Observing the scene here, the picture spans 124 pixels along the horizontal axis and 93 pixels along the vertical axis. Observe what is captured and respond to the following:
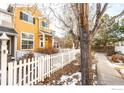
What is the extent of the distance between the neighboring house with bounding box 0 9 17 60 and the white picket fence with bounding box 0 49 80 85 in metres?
0.14

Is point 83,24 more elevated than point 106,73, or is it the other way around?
point 83,24

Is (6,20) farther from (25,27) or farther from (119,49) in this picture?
(119,49)

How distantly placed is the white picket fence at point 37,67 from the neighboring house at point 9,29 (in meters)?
0.14

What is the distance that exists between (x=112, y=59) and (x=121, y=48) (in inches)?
6.2

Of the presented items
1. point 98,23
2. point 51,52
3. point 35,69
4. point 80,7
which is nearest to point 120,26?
point 98,23

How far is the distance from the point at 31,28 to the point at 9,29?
9.3 inches

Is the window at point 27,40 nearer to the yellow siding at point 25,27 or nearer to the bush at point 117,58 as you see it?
the yellow siding at point 25,27

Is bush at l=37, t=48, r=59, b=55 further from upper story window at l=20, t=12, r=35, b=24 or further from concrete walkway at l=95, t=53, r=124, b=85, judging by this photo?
concrete walkway at l=95, t=53, r=124, b=85

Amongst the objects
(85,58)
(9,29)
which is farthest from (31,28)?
(85,58)

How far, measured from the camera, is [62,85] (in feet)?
6.35

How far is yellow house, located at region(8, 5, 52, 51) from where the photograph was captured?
185 cm

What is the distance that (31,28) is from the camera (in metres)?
1.90

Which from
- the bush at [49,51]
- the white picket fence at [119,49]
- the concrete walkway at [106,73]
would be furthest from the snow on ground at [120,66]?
the bush at [49,51]

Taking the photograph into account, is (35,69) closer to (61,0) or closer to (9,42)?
(9,42)
